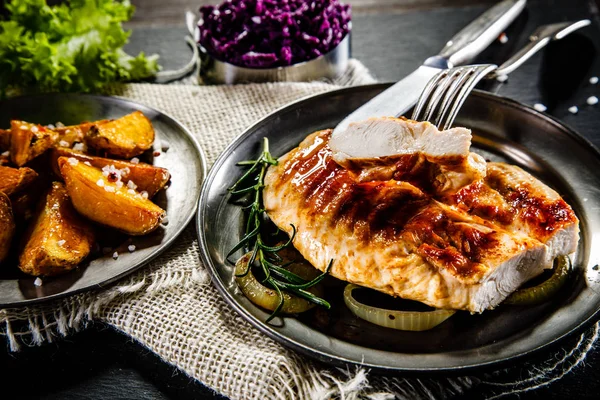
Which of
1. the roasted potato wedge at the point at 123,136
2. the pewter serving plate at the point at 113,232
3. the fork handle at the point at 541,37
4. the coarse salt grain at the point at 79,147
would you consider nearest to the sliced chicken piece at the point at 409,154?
the pewter serving plate at the point at 113,232

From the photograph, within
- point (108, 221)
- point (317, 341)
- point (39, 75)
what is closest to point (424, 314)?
point (317, 341)

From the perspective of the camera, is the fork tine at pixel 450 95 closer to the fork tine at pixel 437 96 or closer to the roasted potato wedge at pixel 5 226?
the fork tine at pixel 437 96

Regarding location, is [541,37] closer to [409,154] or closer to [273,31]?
[273,31]

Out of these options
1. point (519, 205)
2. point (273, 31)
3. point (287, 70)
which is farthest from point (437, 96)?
point (273, 31)

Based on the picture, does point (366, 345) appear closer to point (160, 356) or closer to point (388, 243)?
point (388, 243)

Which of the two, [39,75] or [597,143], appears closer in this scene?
[597,143]

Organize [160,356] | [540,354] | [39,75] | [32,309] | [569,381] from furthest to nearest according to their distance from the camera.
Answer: [39,75] < [32,309] < [160,356] < [569,381] < [540,354]

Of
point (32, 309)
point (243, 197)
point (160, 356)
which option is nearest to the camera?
point (160, 356)
